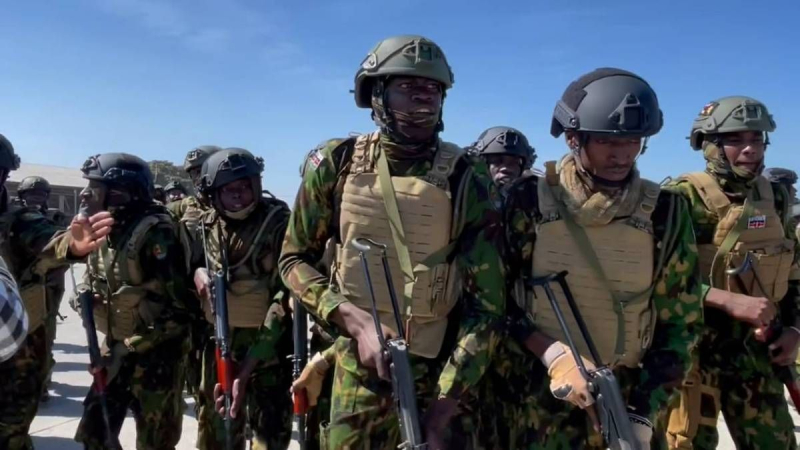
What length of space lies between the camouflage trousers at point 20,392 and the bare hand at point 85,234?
1.11 metres

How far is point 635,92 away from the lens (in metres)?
2.82

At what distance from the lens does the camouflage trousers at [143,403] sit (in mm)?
4285

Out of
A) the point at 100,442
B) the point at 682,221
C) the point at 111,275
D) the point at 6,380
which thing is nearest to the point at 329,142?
the point at 682,221

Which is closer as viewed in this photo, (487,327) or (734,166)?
(487,327)

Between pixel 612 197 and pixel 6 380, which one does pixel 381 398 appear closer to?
pixel 612 197

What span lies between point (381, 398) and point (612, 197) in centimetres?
126

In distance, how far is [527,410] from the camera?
9.80 ft

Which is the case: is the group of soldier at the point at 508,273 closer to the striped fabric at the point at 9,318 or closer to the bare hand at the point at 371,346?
the bare hand at the point at 371,346

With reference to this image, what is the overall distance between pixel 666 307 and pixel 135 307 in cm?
318

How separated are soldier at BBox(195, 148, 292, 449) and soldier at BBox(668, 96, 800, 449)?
242 cm

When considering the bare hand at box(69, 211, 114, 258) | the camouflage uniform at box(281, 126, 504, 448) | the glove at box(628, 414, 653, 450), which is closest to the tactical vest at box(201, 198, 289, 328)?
the bare hand at box(69, 211, 114, 258)

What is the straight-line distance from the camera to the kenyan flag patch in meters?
3.83

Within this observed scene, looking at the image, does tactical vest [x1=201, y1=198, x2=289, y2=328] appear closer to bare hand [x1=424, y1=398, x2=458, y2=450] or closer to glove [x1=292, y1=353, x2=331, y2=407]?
glove [x1=292, y1=353, x2=331, y2=407]

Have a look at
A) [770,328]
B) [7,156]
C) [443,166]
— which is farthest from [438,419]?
[7,156]
